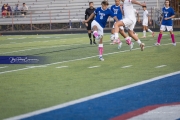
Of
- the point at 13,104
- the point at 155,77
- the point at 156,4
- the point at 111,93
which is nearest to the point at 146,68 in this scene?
the point at 155,77

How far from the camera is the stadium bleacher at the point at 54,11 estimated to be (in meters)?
50.7

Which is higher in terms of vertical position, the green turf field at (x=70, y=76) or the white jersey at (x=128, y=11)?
the white jersey at (x=128, y=11)

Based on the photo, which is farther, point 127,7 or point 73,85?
point 127,7

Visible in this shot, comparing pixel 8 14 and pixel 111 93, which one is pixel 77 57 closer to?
pixel 111 93

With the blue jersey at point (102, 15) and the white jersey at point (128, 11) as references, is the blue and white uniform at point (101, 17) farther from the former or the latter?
the white jersey at point (128, 11)

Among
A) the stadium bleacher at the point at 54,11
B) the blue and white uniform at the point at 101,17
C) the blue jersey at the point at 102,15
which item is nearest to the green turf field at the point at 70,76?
the blue and white uniform at the point at 101,17

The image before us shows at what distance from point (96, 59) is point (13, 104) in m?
9.26

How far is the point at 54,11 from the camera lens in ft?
170

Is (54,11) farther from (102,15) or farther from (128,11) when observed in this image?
(102,15)

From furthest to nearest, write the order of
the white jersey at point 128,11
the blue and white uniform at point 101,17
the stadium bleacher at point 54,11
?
the stadium bleacher at point 54,11, the white jersey at point 128,11, the blue and white uniform at point 101,17

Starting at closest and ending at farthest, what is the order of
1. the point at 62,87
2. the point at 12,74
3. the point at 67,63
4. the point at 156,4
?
the point at 62,87
the point at 12,74
the point at 67,63
the point at 156,4

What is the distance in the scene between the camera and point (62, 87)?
11.9 m

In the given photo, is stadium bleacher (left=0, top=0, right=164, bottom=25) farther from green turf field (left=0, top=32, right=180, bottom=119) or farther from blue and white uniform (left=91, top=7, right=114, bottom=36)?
blue and white uniform (left=91, top=7, right=114, bottom=36)

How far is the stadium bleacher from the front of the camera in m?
50.7
